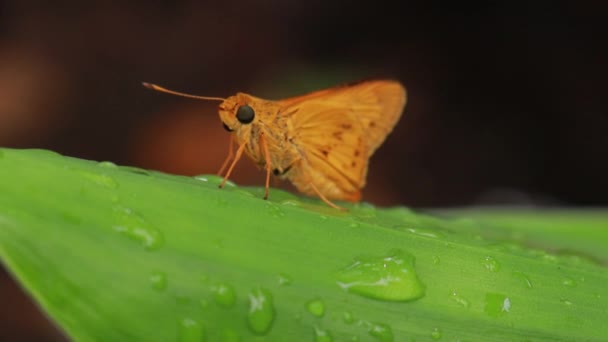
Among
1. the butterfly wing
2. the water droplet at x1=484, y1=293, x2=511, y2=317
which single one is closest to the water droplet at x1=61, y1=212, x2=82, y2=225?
the water droplet at x1=484, y1=293, x2=511, y2=317

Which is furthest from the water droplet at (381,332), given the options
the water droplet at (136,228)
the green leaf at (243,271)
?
the water droplet at (136,228)

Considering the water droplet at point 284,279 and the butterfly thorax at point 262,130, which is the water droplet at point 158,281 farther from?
the butterfly thorax at point 262,130

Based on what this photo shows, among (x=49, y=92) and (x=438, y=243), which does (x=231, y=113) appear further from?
(x=49, y=92)

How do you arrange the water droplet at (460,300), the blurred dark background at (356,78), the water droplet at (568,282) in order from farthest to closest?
the blurred dark background at (356,78) < the water droplet at (568,282) < the water droplet at (460,300)

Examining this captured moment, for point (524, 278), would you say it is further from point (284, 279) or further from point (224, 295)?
point (224, 295)

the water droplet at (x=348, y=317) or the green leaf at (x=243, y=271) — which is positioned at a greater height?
the green leaf at (x=243, y=271)

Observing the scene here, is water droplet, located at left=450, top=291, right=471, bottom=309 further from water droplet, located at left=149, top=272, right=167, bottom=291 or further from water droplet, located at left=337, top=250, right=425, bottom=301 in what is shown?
water droplet, located at left=149, top=272, right=167, bottom=291
